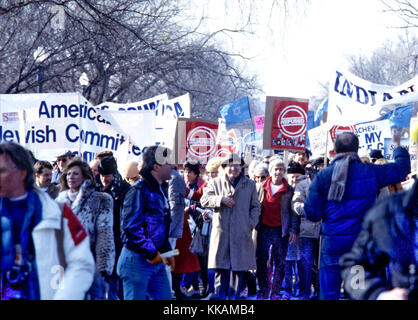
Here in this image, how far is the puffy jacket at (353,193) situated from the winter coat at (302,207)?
9.25 ft

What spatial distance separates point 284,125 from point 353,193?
6.80 m

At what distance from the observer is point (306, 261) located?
9773mm

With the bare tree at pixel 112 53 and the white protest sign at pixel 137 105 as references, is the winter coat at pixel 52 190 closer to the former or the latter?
the bare tree at pixel 112 53

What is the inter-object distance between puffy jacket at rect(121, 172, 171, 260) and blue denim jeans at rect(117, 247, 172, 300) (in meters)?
0.09

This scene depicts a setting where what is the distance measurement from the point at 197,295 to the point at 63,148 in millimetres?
2744

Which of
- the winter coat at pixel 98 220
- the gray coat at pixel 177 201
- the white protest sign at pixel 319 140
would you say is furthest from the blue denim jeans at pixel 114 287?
the white protest sign at pixel 319 140

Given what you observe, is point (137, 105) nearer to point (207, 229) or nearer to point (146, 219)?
point (207, 229)

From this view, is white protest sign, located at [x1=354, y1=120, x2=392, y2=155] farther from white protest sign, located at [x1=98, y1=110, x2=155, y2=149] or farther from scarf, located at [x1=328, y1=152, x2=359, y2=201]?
scarf, located at [x1=328, y1=152, x2=359, y2=201]

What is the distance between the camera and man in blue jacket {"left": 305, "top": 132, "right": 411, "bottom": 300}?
6.29 m

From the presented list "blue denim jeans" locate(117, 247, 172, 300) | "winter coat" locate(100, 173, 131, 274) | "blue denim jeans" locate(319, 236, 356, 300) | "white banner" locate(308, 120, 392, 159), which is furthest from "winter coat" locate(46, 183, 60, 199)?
"white banner" locate(308, 120, 392, 159)

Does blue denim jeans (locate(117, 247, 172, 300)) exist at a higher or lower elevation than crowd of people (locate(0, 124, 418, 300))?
lower

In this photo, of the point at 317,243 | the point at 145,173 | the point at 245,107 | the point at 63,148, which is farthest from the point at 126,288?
the point at 245,107
